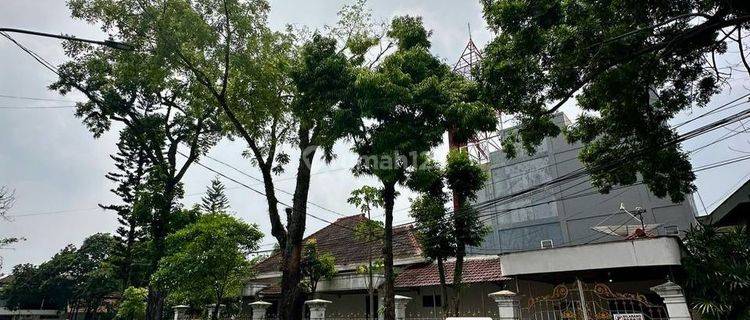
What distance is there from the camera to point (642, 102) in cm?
709

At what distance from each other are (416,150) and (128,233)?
16.8 metres

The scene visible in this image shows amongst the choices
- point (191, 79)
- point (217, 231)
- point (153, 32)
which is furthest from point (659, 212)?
point (153, 32)

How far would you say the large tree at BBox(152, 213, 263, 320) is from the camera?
402 inches

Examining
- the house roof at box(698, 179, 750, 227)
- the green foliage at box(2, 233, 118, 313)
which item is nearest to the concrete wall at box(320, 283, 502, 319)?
the house roof at box(698, 179, 750, 227)

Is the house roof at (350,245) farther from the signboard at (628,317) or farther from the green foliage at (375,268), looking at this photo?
the signboard at (628,317)

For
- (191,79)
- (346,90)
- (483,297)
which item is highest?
(191,79)

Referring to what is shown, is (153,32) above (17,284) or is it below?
above

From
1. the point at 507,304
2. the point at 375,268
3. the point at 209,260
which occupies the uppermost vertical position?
the point at 209,260

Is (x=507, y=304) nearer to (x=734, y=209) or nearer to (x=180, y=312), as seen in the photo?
(x=734, y=209)

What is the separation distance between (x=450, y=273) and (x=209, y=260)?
7.06 meters

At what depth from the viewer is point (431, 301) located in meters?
12.8

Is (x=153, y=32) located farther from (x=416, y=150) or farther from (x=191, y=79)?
(x=416, y=150)

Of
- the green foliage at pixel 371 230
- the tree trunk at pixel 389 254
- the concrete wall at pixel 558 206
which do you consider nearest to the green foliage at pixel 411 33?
the tree trunk at pixel 389 254

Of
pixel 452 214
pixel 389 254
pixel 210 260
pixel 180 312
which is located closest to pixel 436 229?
pixel 452 214
